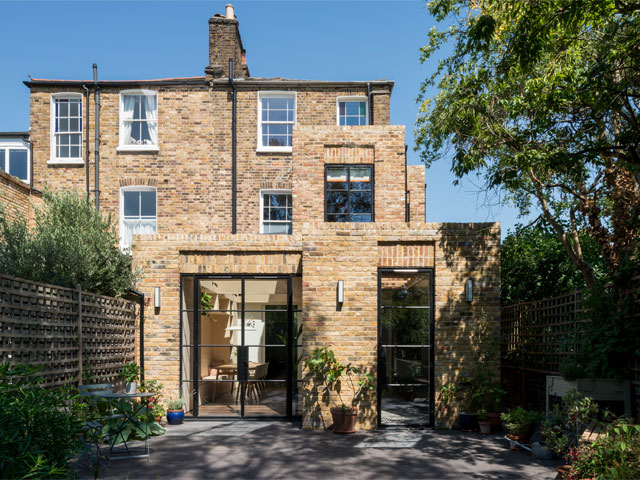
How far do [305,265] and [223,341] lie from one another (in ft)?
7.30

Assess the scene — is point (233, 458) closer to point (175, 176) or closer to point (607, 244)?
point (607, 244)

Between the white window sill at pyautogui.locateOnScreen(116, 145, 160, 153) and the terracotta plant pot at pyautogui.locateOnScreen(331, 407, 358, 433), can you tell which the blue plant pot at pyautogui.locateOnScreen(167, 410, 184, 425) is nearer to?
the terracotta plant pot at pyautogui.locateOnScreen(331, 407, 358, 433)

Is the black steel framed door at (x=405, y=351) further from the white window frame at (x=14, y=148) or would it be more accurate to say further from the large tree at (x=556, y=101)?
the white window frame at (x=14, y=148)

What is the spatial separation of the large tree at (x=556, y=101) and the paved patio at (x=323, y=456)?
2.87m

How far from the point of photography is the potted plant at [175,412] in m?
9.77

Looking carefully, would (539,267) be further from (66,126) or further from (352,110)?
(66,126)

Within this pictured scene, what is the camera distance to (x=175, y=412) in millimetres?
9781

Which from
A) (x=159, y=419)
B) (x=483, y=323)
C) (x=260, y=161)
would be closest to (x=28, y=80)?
(x=260, y=161)

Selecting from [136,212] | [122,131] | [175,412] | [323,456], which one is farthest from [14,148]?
[323,456]

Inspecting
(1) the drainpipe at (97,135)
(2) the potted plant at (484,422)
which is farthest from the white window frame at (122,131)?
(2) the potted plant at (484,422)

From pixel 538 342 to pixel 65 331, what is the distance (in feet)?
25.2

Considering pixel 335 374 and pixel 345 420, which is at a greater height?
pixel 335 374

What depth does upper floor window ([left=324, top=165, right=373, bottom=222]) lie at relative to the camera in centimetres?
1308

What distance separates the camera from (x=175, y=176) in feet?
51.9
